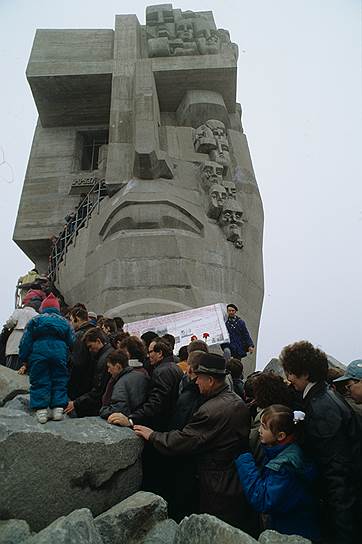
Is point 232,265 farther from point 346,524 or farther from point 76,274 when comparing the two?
point 346,524

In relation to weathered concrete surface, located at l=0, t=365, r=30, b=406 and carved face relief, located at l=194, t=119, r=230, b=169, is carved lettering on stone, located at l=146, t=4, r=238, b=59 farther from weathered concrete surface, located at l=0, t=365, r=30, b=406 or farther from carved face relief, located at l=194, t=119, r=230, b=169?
weathered concrete surface, located at l=0, t=365, r=30, b=406

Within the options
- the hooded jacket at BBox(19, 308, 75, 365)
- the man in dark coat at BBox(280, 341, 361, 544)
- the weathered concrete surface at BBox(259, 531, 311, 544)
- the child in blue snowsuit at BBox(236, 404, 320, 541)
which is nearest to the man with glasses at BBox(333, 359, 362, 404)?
the man in dark coat at BBox(280, 341, 361, 544)

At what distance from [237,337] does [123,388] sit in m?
4.78

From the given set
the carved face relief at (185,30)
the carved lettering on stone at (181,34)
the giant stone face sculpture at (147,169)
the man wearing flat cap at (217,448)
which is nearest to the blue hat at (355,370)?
the man wearing flat cap at (217,448)

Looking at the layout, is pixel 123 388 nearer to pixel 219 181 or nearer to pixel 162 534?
pixel 162 534

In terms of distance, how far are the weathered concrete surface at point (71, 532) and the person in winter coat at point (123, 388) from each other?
4.05 feet

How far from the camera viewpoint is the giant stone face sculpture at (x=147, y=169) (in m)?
11.0

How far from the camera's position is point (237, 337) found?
325 inches

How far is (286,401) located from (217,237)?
30.1ft

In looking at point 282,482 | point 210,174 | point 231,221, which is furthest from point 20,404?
point 210,174

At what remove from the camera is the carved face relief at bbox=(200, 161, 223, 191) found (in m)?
13.1

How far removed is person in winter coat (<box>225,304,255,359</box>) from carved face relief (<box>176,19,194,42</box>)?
12356mm

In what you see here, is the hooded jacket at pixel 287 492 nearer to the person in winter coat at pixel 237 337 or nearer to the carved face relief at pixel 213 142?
the person in winter coat at pixel 237 337

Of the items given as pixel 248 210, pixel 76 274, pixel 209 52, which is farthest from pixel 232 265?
pixel 209 52
